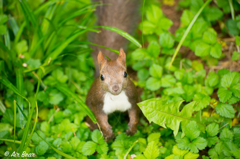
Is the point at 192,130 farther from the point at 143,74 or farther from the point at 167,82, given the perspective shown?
the point at 143,74

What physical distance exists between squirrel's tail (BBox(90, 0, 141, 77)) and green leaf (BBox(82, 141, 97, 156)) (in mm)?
1023

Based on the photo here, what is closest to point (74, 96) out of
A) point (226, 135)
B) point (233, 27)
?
point (226, 135)

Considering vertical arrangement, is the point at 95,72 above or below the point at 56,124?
above

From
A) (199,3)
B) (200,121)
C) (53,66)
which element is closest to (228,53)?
(199,3)

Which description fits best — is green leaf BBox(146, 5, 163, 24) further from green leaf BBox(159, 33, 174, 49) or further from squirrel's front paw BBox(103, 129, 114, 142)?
squirrel's front paw BBox(103, 129, 114, 142)

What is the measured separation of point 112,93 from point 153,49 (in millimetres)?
918

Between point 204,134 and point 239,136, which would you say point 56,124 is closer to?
point 204,134

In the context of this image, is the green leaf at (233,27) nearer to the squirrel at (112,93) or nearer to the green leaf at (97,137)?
the squirrel at (112,93)

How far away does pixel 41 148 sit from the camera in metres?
2.07

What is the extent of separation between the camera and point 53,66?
2.68 metres

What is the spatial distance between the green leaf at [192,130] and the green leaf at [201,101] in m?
0.29

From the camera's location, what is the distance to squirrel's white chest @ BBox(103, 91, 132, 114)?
2088 millimetres

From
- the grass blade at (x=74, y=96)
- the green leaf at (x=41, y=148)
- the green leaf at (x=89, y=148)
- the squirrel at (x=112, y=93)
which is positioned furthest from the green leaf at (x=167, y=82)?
the green leaf at (x=41, y=148)

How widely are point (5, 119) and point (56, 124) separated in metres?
0.52
